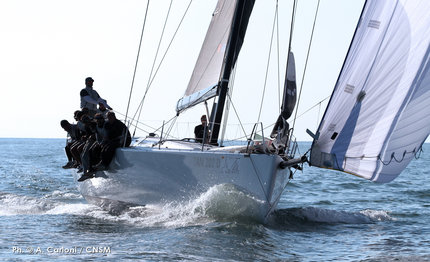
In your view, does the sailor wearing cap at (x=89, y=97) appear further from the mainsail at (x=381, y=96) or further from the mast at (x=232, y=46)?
the mainsail at (x=381, y=96)

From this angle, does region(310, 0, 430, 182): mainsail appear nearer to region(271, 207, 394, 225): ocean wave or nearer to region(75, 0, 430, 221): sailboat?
region(75, 0, 430, 221): sailboat

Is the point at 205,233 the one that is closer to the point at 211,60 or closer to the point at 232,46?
the point at 232,46

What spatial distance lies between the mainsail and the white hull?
106 centimetres

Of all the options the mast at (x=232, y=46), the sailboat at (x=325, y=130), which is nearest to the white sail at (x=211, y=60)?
the sailboat at (x=325, y=130)

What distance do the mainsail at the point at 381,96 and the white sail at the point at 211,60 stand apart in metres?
3.24

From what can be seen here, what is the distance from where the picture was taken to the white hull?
368 inches

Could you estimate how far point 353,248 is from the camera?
8.82 metres

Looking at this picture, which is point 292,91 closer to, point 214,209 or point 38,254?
point 214,209

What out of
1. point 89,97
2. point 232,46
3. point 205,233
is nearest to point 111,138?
point 89,97

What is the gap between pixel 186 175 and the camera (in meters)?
10.2

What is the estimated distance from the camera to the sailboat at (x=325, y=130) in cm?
815

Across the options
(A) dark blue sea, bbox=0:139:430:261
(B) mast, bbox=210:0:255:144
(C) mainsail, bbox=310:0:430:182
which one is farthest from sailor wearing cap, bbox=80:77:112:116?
(C) mainsail, bbox=310:0:430:182

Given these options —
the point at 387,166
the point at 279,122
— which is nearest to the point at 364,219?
the point at 279,122

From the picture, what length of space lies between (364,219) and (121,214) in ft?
14.9
